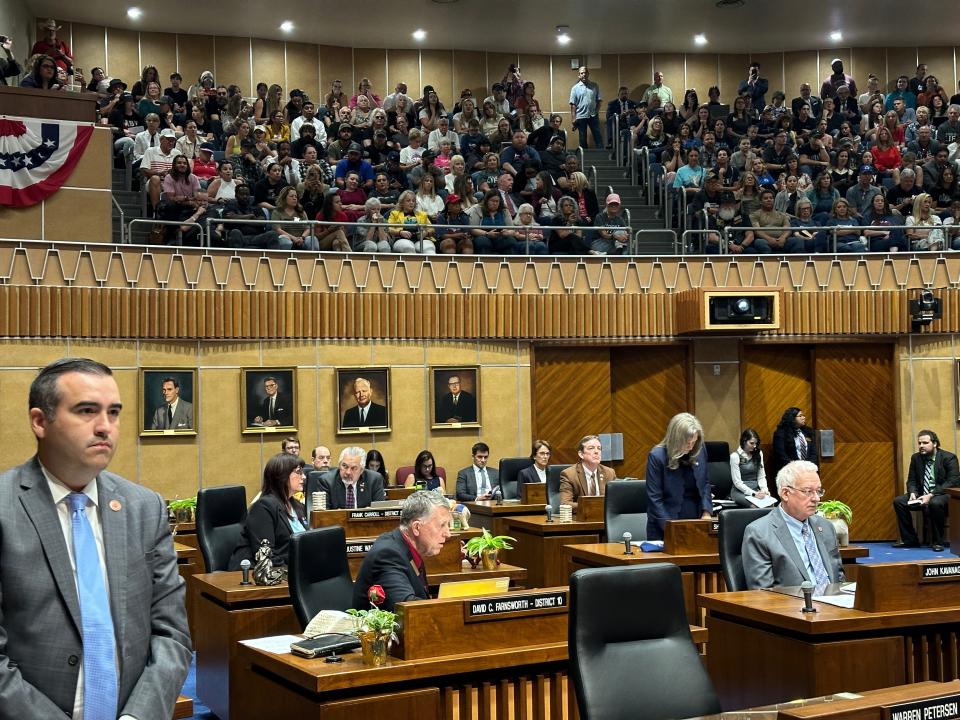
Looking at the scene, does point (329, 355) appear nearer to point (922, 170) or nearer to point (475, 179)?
point (475, 179)

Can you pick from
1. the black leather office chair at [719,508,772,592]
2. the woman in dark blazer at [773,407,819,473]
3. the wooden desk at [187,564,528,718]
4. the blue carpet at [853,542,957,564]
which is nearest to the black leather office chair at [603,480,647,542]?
the wooden desk at [187,564,528,718]

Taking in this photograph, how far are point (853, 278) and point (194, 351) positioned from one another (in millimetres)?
8116

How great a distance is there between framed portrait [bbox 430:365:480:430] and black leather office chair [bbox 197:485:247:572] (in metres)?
5.87

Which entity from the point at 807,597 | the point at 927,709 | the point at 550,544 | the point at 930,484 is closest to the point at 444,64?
the point at 930,484

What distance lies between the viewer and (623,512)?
790cm

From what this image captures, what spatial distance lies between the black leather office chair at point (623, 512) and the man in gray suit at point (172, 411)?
585 centimetres

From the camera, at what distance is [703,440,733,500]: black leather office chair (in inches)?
473

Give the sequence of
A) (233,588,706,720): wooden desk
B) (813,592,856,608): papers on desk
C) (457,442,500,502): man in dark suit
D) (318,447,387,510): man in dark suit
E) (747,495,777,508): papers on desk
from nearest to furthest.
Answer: (233,588,706,720): wooden desk → (813,592,856,608): papers on desk → (318,447,387,510): man in dark suit → (747,495,777,508): papers on desk → (457,442,500,502): man in dark suit

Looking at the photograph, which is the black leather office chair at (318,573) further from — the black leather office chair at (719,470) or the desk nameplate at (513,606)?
the black leather office chair at (719,470)

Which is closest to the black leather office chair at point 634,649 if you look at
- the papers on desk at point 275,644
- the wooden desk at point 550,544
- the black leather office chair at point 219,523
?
the papers on desk at point 275,644

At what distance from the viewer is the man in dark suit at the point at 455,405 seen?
13031 millimetres

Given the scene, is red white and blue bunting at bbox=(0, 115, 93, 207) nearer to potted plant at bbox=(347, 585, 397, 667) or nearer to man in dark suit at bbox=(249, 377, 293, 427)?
man in dark suit at bbox=(249, 377, 293, 427)

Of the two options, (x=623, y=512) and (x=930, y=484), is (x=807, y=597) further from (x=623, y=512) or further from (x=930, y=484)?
(x=930, y=484)

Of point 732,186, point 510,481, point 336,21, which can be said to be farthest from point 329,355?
point 336,21
